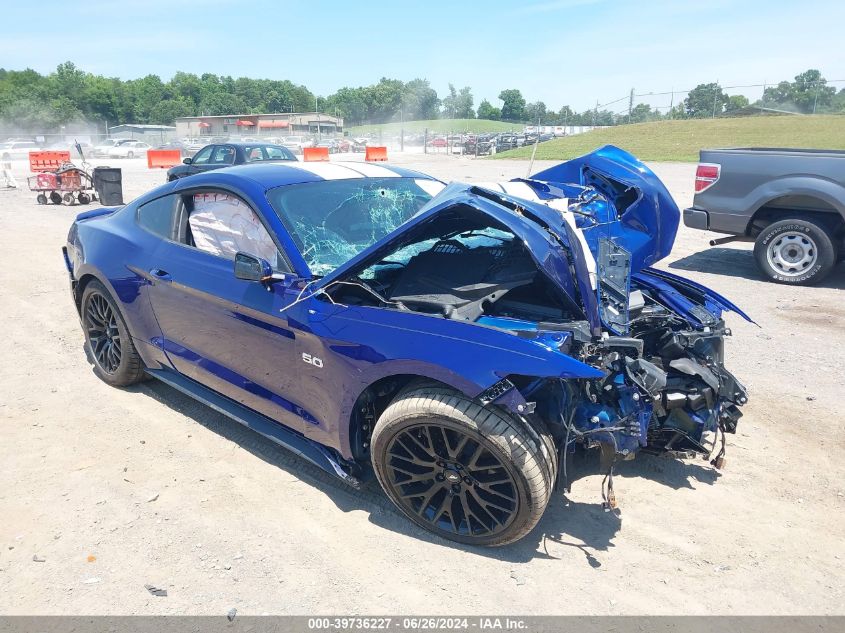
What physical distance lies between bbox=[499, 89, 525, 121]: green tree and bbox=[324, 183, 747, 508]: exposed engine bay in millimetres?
Answer: 122926

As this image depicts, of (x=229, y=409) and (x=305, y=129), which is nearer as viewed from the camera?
(x=229, y=409)

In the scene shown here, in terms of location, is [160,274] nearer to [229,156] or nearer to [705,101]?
[229,156]

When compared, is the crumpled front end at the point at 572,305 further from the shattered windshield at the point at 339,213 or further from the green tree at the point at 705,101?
the green tree at the point at 705,101

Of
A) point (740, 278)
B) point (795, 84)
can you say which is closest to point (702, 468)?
point (740, 278)

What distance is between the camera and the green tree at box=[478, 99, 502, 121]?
430 ft

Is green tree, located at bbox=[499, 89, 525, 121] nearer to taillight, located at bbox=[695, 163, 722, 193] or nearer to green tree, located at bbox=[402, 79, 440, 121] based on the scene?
green tree, located at bbox=[402, 79, 440, 121]

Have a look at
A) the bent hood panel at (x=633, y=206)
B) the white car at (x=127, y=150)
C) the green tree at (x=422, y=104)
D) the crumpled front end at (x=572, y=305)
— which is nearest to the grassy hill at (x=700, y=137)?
the bent hood panel at (x=633, y=206)

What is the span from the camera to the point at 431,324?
9.08ft

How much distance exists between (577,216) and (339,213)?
1455 mm

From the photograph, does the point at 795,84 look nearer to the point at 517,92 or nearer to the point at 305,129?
the point at 305,129

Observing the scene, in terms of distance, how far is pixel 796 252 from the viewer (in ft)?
25.6
